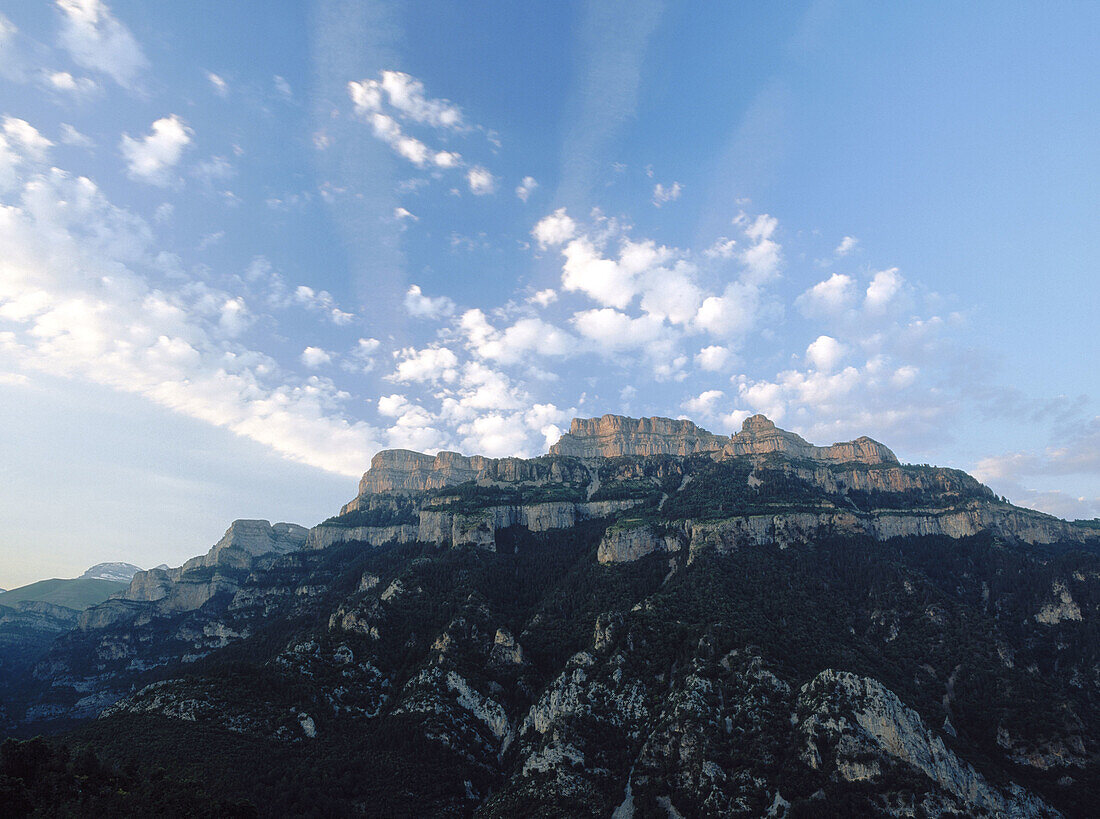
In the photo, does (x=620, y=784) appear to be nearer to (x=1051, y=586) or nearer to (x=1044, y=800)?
(x=1044, y=800)

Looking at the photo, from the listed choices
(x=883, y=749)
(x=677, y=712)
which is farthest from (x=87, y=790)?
(x=883, y=749)

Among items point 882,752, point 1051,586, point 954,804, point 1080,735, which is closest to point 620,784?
point 882,752

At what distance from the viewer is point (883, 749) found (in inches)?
4776

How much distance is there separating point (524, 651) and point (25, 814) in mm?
122687

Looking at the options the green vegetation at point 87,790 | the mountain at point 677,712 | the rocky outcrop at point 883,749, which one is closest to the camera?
the green vegetation at point 87,790

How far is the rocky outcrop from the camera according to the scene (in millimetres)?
115250

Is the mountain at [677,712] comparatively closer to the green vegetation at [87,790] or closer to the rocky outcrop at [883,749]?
the rocky outcrop at [883,749]

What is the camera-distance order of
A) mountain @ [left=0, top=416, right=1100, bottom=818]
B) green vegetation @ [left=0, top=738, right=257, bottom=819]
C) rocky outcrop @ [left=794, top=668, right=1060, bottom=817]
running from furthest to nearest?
mountain @ [left=0, top=416, right=1100, bottom=818] → rocky outcrop @ [left=794, top=668, right=1060, bottom=817] → green vegetation @ [left=0, top=738, right=257, bottom=819]

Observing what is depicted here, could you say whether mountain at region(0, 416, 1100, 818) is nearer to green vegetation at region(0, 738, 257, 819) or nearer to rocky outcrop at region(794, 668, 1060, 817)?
rocky outcrop at region(794, 668, 1060, 817)

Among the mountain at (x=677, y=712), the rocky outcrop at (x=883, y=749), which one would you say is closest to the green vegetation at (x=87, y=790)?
the mountain at (x=677, y=712)

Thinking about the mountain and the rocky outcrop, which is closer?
the rocky outcrop

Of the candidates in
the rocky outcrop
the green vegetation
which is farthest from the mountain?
the green vegetation

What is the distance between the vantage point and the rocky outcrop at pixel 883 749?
115 meters

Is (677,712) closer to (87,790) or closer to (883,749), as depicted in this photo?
(883,749)
